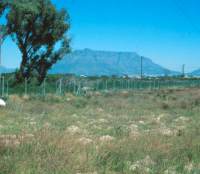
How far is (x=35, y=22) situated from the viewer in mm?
55906

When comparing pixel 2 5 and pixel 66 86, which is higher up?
pixel 2 5

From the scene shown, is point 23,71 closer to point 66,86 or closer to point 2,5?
point 66,86

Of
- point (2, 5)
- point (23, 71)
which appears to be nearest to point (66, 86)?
point (23, 71)

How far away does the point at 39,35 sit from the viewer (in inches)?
2205

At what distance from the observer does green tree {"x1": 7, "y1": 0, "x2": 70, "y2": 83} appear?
54.4m

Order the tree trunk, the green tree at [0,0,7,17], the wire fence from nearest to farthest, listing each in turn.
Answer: the green tree at [0,0,7,17]
the wire fence
the tree trunk

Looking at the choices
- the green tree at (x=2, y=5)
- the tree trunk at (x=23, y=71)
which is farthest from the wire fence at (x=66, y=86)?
the green tree at (x=2, y=5)

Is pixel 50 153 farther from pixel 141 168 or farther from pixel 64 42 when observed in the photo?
pixel 64 42

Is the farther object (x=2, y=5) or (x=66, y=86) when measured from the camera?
(x=66, y=86)

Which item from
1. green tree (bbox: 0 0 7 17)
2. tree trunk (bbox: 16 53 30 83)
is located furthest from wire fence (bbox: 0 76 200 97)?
green tree (bbox: 0 0 7 17)

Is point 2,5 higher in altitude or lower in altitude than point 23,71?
higher

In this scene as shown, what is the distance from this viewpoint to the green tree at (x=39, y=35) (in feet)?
179

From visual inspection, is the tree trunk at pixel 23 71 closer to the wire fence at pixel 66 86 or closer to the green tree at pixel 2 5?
the wire fence at pixel 66 86

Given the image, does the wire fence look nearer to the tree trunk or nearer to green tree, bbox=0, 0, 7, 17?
the tree trunk
